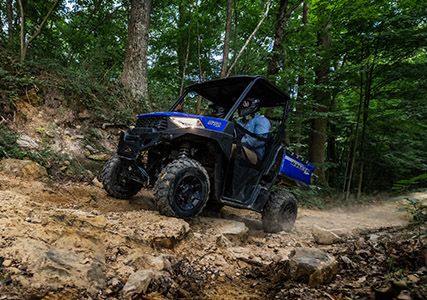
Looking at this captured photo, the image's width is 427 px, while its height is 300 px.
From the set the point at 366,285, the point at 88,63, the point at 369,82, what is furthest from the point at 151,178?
the point at 369,82

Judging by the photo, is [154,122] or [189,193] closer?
[189,193]

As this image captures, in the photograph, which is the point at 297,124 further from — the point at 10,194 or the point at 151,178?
the point at 10,194

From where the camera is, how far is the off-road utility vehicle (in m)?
4.01

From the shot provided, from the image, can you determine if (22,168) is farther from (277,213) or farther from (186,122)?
(277,213)

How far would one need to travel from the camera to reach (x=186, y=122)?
13.5ft

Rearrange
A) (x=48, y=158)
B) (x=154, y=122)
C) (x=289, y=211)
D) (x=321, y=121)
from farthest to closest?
1. (x=321, y=121)
2. (x=48, y=158)
3. (x=289, y=211)
4. (x=154, y=122)

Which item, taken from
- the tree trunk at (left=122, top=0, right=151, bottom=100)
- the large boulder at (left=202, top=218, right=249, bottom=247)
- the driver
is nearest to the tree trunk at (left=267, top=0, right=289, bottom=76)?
the tree trunk at (left=122, top=0, right=151, bottom=100)

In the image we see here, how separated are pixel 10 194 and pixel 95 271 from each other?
168cm

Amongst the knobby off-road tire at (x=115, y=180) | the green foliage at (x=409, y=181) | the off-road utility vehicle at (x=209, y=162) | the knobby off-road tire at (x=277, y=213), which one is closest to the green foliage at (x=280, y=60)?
the knobby off-road tire at (x=115, y=180)

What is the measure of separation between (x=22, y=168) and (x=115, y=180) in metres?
1.43

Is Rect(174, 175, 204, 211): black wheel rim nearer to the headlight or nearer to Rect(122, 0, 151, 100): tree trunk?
the headlight

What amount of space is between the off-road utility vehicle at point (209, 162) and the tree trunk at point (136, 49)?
3.31 meters

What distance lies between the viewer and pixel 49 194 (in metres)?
4.52

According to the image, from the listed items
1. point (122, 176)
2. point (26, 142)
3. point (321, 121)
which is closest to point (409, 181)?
point (122, 176)
